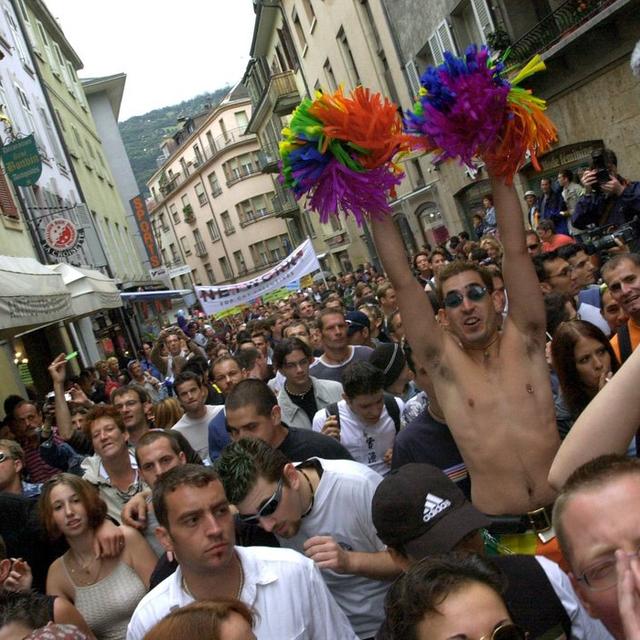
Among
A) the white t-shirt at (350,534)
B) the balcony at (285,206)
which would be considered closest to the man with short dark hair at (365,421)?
the white t-shirt at (350,534)

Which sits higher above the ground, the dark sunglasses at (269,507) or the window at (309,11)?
the window at (309,11)

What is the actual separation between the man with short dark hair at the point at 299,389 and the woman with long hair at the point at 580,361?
203 cm

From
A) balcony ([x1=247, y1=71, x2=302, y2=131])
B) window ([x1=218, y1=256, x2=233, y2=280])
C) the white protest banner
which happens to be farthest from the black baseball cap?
window ([x1=218, y1=256, x2=233, y2=280])

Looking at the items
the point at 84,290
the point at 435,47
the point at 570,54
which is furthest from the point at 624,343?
the point at 435,47

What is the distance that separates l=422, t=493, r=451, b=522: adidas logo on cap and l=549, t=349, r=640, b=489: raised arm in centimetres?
59

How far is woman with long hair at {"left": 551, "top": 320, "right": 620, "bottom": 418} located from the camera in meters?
3.71

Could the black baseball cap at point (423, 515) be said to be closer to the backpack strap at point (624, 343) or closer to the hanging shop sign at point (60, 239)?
the backpack strap at point (624, 343)

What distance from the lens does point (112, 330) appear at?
24.7 m

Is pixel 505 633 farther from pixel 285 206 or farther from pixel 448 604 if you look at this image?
pixel 285 206

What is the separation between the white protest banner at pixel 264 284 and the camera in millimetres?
16844

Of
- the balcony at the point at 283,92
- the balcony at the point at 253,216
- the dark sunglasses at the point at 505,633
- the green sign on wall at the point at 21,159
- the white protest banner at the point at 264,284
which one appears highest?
the balcony at the point at 283,92

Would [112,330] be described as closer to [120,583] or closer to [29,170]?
[29,170]

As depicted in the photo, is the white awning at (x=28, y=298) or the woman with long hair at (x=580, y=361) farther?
the white awning at (x=28, y=298)

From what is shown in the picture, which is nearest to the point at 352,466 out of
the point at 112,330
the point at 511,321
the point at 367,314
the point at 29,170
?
the point at 511,321
